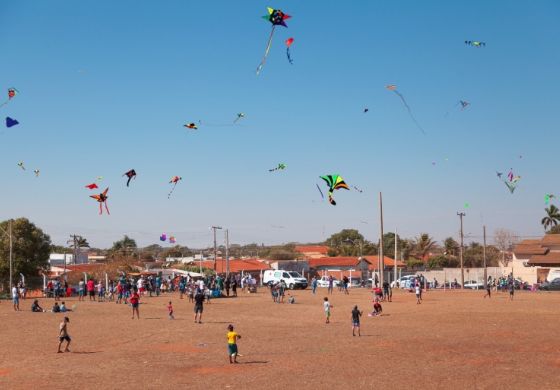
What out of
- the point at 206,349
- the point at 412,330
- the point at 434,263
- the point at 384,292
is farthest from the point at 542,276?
the point at 206,349

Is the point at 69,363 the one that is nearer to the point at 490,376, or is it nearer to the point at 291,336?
the point at 291,336

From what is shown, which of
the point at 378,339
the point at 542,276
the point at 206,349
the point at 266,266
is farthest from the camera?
the point at 266,266

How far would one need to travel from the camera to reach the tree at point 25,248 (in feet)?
180

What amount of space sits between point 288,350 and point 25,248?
4211 centimetres

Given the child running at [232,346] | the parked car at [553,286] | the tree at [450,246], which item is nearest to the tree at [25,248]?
the child running at [232,346]

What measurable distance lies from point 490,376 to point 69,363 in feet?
38.0

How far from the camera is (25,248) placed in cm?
5531

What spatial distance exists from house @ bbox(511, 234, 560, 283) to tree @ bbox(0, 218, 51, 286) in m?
50.3

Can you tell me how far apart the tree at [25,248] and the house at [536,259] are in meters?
50.3

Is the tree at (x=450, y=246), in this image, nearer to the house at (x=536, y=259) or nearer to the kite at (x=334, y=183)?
the house at (x=536, y=259)

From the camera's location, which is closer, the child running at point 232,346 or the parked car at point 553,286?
the child running at point 232,346

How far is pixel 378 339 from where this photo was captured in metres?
22.4

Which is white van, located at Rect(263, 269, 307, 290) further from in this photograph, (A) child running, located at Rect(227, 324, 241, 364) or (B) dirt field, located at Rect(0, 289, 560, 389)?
(A) child running, located at Rect(227, 324, 241, 364)

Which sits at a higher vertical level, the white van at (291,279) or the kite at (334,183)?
the kite at (334,183)
